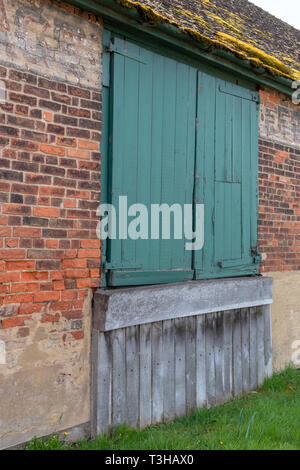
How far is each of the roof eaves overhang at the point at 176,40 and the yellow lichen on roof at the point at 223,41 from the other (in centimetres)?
3

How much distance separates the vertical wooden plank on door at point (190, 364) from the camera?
4.39m

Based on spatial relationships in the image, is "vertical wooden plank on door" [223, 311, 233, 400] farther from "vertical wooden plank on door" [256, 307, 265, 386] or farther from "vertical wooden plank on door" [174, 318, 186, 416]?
"vertical wooden plank on door" [174, 318, 186, 416]

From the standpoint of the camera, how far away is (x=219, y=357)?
4.75 metres

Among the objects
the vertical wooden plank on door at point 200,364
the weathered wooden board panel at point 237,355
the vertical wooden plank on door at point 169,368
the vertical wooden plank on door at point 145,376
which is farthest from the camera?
the weathered wooden board panel at point 237,355

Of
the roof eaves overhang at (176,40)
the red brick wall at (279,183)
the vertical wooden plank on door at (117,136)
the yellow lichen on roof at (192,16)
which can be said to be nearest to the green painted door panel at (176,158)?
the vertical wooden plank on door at (117,136)

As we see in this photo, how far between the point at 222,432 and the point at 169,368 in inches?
30.9

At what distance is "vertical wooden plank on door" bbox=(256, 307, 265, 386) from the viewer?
5230 mm

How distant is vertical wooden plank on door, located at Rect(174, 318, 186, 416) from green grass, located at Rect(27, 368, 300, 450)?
0.13 m

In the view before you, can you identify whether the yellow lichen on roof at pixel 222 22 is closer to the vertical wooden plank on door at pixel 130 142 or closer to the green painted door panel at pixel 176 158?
the green painted door panel at pixel 176 158

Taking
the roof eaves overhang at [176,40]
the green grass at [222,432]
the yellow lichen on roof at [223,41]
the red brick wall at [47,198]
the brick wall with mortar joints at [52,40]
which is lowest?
the green grass at [222,432]

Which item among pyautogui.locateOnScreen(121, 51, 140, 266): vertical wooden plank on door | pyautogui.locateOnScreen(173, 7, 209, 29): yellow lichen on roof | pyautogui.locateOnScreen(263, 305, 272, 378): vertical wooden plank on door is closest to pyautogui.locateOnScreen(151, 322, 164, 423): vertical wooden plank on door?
pyautogui.locateOnScreen(121, 51, 140, 266): vertical wooden plank on door
